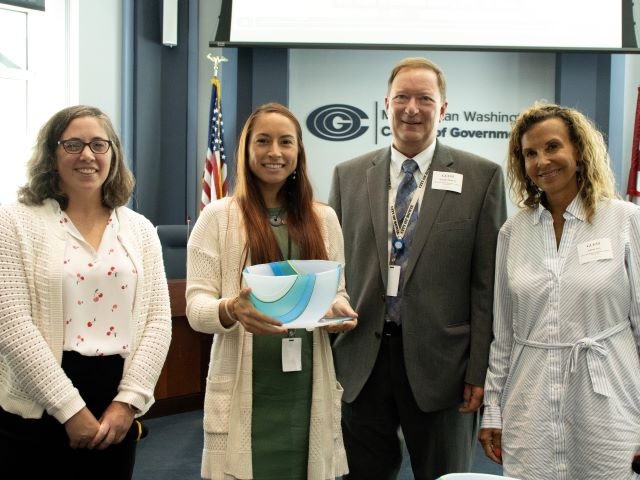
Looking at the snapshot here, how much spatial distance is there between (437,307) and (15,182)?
3.89 m

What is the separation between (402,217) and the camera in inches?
85.0

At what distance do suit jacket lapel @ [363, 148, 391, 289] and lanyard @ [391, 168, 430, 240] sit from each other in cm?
3

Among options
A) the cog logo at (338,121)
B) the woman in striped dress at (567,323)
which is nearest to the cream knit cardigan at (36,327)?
the woman in striped dress at (567,323)

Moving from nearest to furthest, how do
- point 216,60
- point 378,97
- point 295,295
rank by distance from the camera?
point 295,295, point 216,60, point 378,97

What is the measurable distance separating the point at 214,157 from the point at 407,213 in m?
3.60

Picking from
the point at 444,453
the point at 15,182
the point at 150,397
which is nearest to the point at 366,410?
the point at 444,453

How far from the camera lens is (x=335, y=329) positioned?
1.70m

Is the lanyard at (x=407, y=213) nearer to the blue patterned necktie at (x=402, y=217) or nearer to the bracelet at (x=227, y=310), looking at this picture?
the blue patterned necktie at (x=402, y=217)

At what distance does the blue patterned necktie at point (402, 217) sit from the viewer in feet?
6.93

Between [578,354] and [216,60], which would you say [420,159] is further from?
[216,60]

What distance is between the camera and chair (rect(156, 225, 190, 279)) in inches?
190

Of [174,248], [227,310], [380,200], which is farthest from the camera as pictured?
[174,248]

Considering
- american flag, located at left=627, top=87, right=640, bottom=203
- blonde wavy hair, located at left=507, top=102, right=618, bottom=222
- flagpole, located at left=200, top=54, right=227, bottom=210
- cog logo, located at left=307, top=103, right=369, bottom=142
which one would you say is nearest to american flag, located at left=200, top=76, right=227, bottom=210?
flagpole, located at left=200, top=54, right=227, bottom=210

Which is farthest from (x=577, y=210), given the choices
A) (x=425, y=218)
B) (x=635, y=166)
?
(x=635, y=166)
